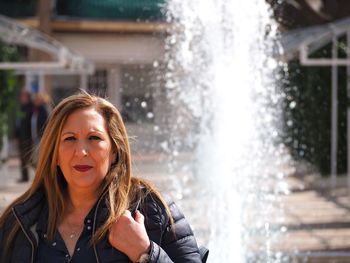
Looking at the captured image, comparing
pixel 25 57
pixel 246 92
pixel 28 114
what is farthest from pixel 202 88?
pixel 25 57

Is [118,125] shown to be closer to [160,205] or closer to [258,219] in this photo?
[160,205]

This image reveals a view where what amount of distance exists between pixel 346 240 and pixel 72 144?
16.8 feet

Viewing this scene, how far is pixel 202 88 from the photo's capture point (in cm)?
741

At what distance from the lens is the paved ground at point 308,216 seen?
6.28 metres

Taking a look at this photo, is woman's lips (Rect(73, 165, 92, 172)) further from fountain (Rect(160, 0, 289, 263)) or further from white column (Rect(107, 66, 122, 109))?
white column (Rect(107, 66, 122, 109))

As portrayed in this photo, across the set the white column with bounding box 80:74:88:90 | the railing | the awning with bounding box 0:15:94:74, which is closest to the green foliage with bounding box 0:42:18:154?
the awning with bounding box 0:15:94:74

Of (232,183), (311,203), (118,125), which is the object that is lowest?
(311,203)

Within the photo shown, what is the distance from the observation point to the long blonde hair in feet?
6.93

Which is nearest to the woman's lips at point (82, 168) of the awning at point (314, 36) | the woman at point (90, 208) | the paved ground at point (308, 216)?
the woman at point (90, 208)

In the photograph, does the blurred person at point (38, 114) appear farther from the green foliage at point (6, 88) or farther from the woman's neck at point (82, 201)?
the woman's neck at point (82, 201)

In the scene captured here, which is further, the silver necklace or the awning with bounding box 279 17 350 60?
the awning with bounding box 279 17 350 60

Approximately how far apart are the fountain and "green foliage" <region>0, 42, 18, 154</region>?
364cm

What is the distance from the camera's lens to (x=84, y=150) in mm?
2082

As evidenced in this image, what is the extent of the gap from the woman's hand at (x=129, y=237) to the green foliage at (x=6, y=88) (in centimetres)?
896
